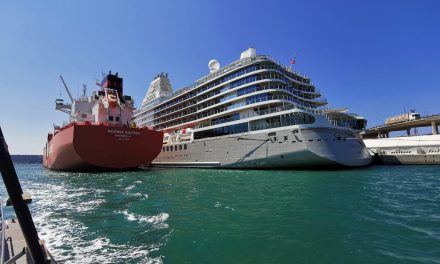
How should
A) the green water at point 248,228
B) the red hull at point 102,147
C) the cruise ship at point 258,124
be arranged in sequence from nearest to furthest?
the green water at point 248,228, the red hull at point 102,147, the cruise ship at point 258,124

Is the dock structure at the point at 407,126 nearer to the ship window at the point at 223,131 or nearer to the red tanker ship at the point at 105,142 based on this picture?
the ship window at the point at 223,131

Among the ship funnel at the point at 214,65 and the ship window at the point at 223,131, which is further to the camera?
the ship funnel at the point at 214,65

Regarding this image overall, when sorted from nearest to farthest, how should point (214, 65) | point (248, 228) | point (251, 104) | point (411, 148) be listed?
point (248, 228), point (251, 104), point (411, 148), point (214, 65)

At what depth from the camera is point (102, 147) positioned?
28.4m

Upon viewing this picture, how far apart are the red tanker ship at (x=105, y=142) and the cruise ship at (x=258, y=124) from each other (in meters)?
9.25

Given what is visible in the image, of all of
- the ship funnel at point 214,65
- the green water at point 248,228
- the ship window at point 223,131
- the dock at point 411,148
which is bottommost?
the green water at point 248,228

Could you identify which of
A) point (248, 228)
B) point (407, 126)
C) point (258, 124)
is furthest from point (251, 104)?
point (407, 126)

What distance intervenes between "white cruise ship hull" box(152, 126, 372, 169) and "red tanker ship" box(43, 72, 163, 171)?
944cm

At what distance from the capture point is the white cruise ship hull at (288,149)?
27.2 m

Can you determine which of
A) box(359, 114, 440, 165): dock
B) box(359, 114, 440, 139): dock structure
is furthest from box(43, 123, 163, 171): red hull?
box(359, 114, 440, 139): dock structure

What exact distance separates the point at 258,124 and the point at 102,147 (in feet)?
63.6

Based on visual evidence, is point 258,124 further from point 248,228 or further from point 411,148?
point 411,148

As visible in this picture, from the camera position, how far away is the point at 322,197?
12.6 m

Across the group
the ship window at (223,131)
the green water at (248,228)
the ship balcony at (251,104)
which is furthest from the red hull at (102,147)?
the green water at (248,228)
